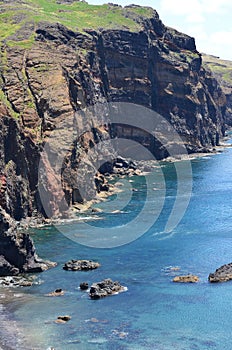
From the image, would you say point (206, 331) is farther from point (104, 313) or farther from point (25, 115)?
point (25, 115)

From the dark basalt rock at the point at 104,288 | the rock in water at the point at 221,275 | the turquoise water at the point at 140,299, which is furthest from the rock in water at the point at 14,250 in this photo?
the rock in water at the point at 221,275

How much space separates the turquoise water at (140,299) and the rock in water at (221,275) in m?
1.30

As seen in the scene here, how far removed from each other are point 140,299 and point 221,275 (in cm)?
1431

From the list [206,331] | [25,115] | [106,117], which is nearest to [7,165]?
[25,115]

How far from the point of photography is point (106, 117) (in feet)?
648

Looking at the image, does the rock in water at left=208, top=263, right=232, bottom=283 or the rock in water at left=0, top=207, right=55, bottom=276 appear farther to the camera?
the rock in water at left=0, top=207, right=55, bottom=276

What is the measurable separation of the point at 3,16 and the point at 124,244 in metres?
113

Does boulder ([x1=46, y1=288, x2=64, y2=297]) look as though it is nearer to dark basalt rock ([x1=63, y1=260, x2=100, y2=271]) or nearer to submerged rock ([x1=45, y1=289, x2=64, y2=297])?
submerged rock ([x1=45, y1=289, x2=64, y2=297])

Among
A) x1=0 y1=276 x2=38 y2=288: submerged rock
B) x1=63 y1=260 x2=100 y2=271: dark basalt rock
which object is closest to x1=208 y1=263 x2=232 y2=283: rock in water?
x1=63 y1=260 x2=100 y2=271: dark basalt rock

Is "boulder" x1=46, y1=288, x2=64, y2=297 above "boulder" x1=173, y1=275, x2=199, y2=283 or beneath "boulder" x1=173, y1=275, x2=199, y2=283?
beneath

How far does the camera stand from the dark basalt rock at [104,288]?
8112 cm

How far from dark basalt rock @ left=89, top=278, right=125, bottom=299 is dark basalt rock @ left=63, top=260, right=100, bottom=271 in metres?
9.82

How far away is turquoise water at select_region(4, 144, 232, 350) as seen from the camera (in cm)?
6806

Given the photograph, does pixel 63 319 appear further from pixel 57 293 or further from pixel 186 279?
pixel 186 279
